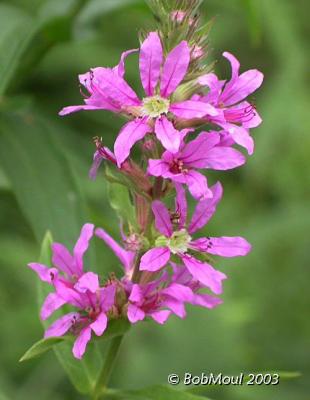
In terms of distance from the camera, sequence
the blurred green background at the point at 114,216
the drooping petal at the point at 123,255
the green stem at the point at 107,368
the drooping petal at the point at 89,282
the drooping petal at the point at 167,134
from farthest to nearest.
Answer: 1. the blurred green background at the point at 114,216
2. the drooping petal at the point at 123,255
3. the green stem at the point at 107,368
4. the drooping petal at the point at 89,282
5. the drooping petal at the point at 167,134

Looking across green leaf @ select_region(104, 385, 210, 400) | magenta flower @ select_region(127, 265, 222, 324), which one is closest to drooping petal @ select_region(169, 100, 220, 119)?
magenta flower @ select_region(127, 265, 222, 324)

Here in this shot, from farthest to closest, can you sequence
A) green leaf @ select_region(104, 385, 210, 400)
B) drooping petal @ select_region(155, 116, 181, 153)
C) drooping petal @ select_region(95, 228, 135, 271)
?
drooping petal @ select_region(95, 228, 135, 271), green leaf @ select_region(104, 385, 210, 400), drooping petal @ select_region(155, 116, 181, 153)

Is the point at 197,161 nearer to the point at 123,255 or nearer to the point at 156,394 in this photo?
the point at 123,255

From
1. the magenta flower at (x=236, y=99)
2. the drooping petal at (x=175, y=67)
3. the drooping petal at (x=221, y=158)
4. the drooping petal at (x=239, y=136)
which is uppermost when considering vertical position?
the drooping petal at (x=175, y=67)

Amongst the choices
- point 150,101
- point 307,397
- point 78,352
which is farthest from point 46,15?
point 307,397

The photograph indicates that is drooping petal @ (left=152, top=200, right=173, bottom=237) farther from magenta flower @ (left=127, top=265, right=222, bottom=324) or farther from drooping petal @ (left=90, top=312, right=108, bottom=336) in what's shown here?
drooping petal @ (left=90, top=312, right=108, bottom=336)

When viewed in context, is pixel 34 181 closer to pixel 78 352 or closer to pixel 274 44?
pixel 78 352

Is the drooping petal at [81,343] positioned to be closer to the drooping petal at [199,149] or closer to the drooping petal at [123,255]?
the drooping petal at [123,255]

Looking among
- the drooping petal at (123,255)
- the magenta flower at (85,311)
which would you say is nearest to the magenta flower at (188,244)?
the magenta flower at (85,311)
